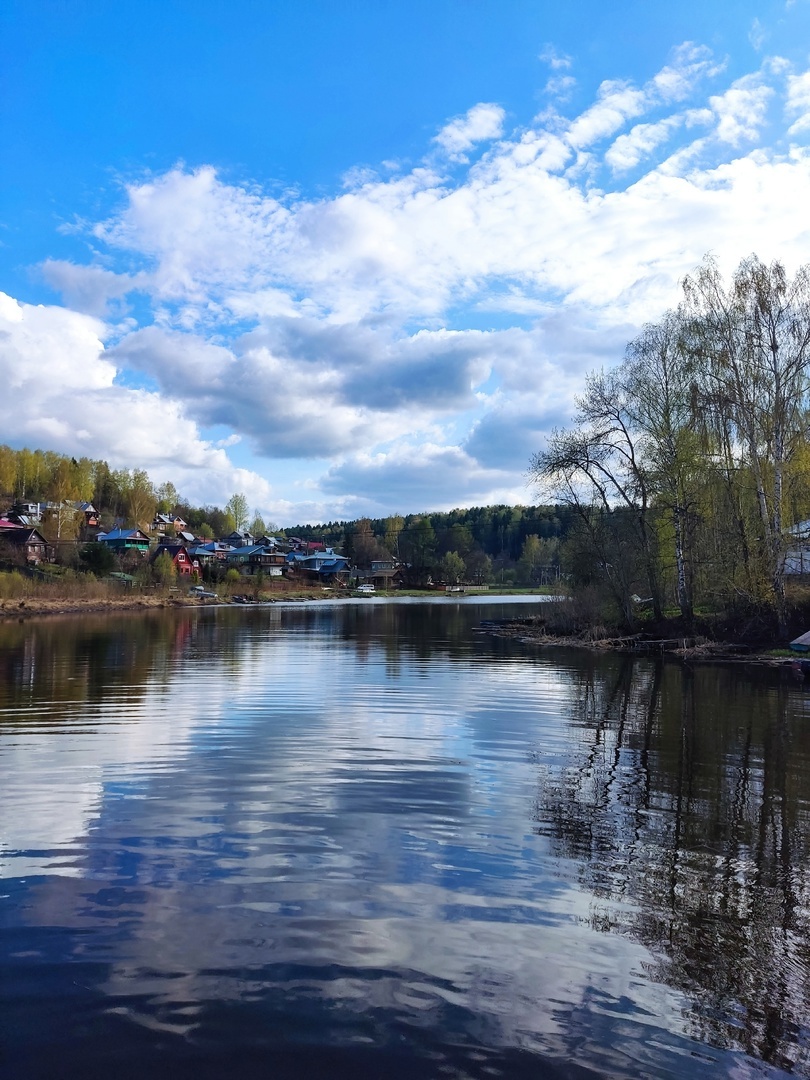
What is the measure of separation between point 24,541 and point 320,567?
6239 centimetres

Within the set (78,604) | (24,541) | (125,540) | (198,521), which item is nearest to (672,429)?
(78,604)

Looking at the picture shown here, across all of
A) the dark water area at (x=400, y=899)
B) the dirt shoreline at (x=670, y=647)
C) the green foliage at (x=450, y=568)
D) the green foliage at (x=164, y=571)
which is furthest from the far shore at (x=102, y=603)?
the green foliage at (x=450, y=568)

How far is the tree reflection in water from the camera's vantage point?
203 inches

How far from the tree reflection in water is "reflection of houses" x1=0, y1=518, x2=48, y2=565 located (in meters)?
87.5

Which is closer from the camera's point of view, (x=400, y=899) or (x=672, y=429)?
(x=400, y=899)

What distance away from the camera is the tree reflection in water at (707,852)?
5.15 metres

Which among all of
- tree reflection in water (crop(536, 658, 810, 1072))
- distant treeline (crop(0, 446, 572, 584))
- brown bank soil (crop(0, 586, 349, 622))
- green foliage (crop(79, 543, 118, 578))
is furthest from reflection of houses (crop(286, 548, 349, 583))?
tree reflection in water (crop(536, 658, 810, 1072))

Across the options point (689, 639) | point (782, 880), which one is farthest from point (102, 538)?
point (782, 880)

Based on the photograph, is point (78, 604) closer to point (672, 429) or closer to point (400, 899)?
point (672, 429)

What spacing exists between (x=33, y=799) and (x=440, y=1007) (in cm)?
702

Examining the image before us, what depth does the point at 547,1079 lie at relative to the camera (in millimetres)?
4254

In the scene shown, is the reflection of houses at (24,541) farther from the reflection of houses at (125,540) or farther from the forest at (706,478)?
the forest at (706,478)

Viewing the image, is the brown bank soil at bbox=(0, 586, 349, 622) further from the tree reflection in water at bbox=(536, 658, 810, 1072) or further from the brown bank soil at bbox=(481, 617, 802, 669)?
the tree reflection in water at bbox=(536, 658, 810, 1072)

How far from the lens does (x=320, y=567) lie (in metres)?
144
